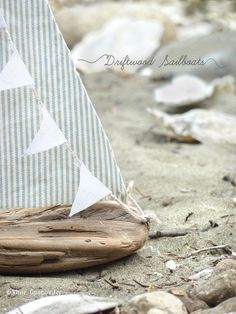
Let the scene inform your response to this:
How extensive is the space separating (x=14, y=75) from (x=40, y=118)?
0.45ft

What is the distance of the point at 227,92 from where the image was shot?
4.16 m

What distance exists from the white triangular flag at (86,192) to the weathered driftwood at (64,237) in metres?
0.06

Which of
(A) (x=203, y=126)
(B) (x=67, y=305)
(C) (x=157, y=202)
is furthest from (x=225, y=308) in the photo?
(A) (x=203, y=126)

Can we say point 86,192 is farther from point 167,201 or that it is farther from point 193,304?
point 167,201

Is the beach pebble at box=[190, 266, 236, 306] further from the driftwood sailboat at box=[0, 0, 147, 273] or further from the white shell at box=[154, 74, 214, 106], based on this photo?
the white shell at box=[154, 74, 214, 106]

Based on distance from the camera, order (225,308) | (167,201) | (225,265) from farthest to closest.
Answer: (167,201) → (225,265) → (225,308)

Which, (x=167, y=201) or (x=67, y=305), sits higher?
(x=67, y=305)

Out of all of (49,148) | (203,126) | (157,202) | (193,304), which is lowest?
(203,126)

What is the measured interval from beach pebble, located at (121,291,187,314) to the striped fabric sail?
1.41 ft

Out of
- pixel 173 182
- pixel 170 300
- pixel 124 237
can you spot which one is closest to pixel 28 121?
pixel 124 237

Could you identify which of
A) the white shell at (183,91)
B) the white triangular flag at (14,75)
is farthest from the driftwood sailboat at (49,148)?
the white shell at (183,91)

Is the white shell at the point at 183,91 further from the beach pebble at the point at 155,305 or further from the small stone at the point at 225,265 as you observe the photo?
the beach pebble at the point at 155,305

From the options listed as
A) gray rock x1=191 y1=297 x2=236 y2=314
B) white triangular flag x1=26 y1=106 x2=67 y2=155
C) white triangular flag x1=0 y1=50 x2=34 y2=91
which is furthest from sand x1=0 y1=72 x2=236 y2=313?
white triangular flag x1=0 y1=50 x2=34 y2=91

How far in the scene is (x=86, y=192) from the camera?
1.86 meters
